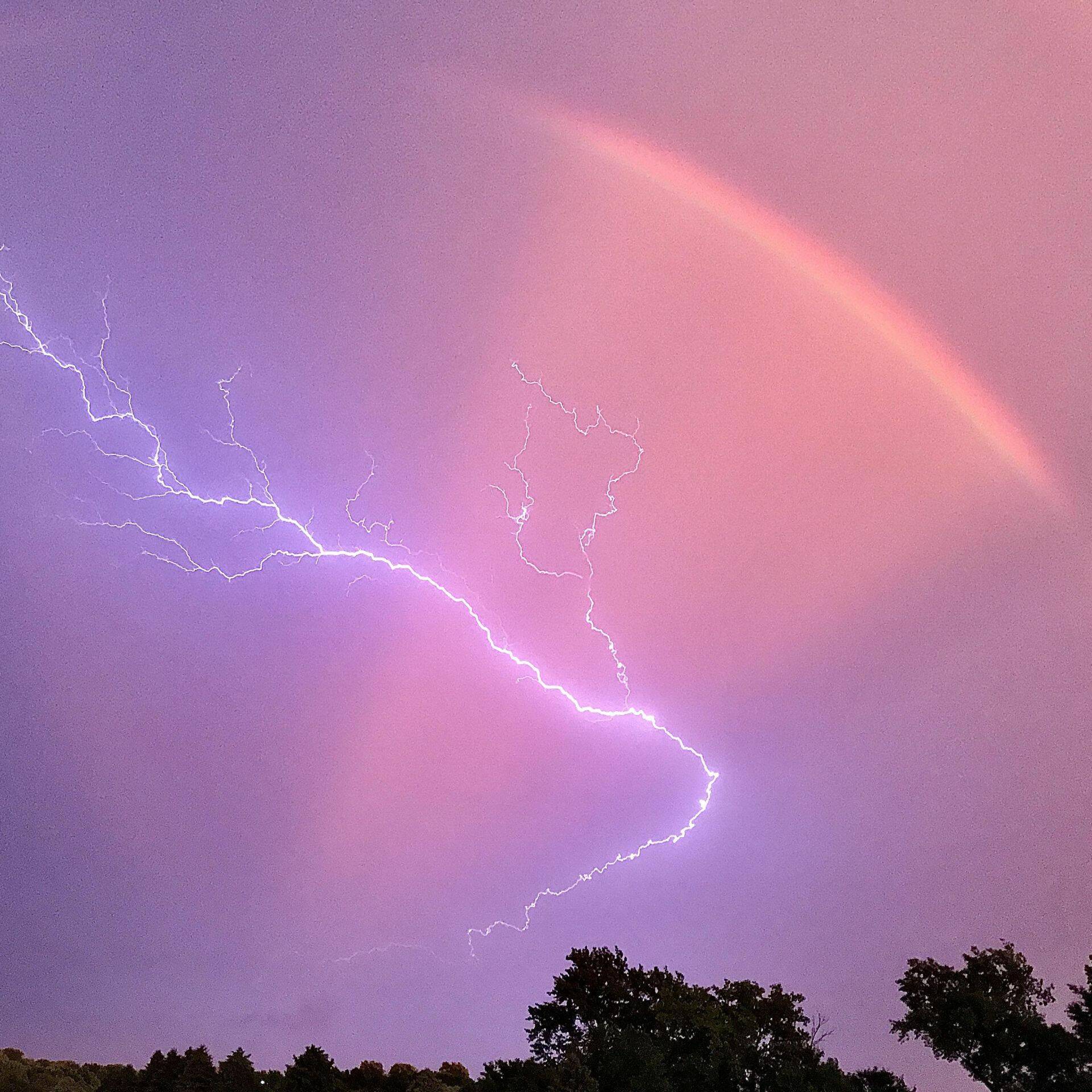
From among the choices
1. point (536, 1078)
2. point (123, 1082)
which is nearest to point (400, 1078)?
point (123, 1082)

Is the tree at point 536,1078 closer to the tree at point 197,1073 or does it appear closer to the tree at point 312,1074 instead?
the tree at point 312,1074

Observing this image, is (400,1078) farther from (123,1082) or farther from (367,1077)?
(123,1082)

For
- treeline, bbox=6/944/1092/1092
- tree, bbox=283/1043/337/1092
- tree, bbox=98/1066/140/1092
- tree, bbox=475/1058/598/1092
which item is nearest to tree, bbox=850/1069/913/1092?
treeline, bbox=6/944/1092/1092

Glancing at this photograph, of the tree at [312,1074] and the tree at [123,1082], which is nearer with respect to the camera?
the tree at [312,1074]

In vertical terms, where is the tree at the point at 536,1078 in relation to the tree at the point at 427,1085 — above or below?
below

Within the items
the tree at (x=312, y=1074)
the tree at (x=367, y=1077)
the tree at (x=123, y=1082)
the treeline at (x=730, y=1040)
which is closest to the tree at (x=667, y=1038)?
the treeline at (x=730, y=1040)

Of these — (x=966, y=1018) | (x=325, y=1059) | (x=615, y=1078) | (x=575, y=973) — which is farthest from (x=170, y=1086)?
(x=966, y=1018)
